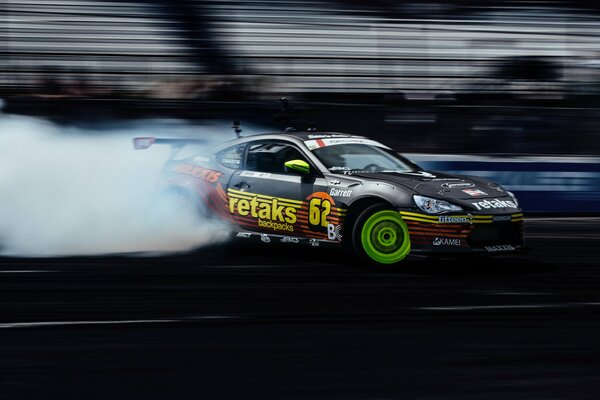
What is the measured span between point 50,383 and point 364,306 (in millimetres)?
2599

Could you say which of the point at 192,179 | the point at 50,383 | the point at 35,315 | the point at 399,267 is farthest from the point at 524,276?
the point at 50,383

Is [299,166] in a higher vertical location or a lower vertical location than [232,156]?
lower

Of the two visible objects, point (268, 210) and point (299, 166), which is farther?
point (268, 210)

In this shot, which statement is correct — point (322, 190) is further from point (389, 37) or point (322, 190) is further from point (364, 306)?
point (389, 37)

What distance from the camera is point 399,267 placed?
328 inches

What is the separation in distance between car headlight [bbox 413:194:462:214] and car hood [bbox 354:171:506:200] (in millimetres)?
50

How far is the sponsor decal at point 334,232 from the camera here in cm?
829

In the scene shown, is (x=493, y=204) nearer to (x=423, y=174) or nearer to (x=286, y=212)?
(x=423, y=174)

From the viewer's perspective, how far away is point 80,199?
1079 centimetres

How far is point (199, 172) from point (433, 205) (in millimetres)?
2593

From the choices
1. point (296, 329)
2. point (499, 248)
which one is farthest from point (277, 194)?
point (296, 329)

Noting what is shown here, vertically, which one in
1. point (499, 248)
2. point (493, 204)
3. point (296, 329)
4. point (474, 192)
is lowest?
point (296, 329)

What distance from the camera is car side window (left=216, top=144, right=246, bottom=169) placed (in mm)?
9234

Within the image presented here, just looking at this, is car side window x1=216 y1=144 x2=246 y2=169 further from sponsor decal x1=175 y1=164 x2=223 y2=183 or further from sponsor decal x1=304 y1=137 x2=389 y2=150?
sponsor decal x1=304 y1=137 x2=389 y2=150
